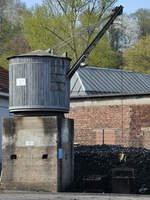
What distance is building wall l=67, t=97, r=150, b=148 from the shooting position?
33.5 metres

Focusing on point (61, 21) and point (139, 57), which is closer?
point (61, 21)

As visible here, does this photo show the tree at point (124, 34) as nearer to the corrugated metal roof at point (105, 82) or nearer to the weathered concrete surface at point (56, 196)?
the corrugated metal roof at point (105, 82)

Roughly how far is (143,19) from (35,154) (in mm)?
70063

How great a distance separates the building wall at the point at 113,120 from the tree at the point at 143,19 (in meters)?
52.5

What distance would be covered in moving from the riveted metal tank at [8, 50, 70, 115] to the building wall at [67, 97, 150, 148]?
1312cm

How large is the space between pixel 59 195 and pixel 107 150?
5636 mm

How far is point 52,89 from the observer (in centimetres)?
2086

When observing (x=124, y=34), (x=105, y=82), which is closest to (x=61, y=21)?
(x=105, y=82)

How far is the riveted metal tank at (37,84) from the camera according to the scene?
2067cm

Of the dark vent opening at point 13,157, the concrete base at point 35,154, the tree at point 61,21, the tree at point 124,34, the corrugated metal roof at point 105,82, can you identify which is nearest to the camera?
the concrete base at point 35,154

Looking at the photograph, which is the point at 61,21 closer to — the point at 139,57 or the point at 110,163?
the point at 139,57

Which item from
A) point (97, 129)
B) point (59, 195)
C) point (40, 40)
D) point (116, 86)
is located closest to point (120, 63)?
point (40, 40)

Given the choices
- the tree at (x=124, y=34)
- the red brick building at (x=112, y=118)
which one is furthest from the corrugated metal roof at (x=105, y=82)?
the tree at (x=124, y=34)

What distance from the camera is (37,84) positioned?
20.7 meters
